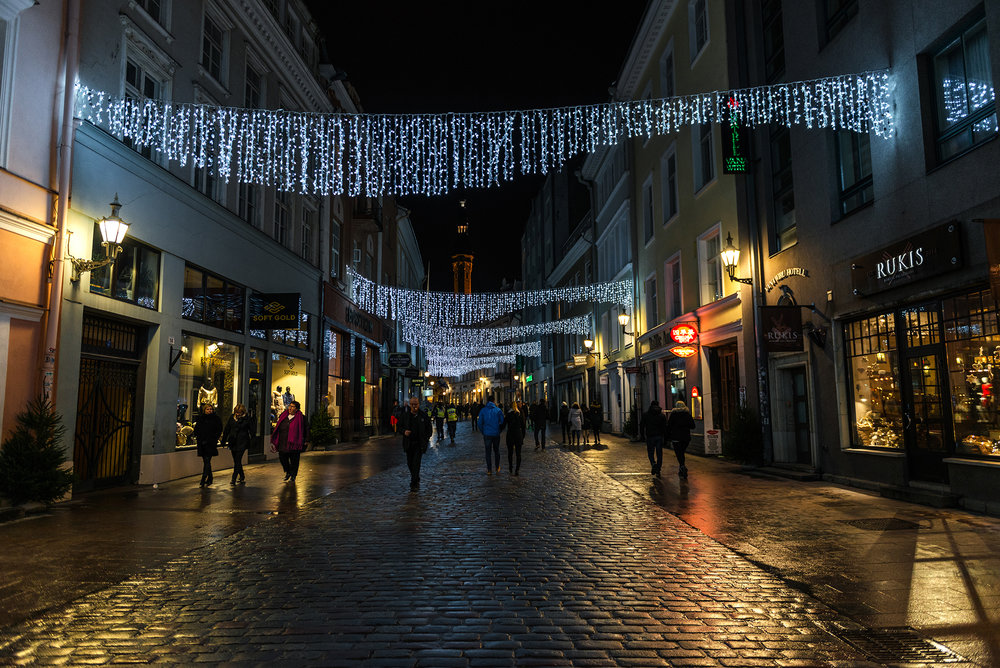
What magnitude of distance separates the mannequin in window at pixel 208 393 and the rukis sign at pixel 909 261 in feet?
48.0

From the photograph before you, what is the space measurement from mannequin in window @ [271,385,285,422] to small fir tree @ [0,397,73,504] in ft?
35.0

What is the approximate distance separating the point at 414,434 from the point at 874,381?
340 inches

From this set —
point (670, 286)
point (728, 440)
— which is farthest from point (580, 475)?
point (670, 286)

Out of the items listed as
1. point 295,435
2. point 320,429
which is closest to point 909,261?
point 295,435

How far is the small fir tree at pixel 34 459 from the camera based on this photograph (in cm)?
1036

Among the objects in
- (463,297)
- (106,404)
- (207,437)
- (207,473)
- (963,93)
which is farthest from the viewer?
(463,297)

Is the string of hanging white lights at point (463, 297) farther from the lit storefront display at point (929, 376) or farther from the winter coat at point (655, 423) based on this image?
the lit storefront display at point (929, 376)

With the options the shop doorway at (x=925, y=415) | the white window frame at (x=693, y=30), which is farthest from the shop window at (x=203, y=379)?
the white window frame at (x=693, y=30)

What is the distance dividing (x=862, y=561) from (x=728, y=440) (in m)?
10.0

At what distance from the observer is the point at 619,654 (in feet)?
15.2

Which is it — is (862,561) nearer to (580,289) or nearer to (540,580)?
(540,580)

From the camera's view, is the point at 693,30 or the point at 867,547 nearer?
the point at 867,547

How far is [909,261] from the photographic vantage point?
36.6 feet

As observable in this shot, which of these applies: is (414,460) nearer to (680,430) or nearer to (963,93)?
(680,430)
